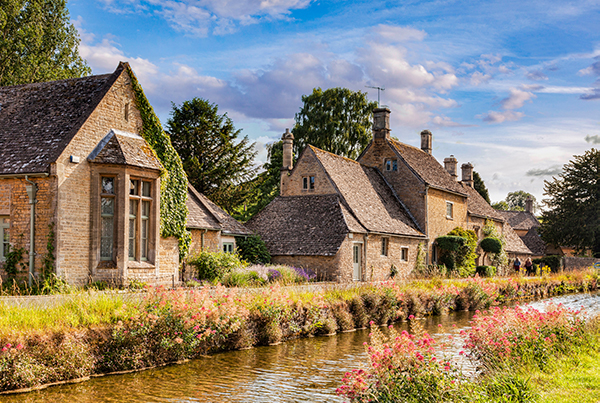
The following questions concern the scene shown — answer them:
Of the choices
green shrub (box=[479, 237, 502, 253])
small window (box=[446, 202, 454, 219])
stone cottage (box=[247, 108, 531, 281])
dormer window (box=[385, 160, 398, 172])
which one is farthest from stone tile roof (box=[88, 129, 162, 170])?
green shrub (box=[479, 237, 502, 253])

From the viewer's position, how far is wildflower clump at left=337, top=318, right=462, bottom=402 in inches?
328

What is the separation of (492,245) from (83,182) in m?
34.0

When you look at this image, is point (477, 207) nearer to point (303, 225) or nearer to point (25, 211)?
point (303, 225)

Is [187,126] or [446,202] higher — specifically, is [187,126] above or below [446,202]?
above

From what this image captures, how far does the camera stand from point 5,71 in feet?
124

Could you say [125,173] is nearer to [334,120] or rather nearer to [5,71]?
[5,71]

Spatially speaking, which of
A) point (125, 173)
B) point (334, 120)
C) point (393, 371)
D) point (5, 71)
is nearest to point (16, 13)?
point (5, 71)

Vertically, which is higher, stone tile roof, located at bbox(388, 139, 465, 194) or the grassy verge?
stone tile roof, located at bbox(388, 139, 465, 194)

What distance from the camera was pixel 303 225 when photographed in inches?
1211

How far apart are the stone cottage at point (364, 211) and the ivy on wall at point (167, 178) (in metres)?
8.50

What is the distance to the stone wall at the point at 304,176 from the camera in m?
32.7

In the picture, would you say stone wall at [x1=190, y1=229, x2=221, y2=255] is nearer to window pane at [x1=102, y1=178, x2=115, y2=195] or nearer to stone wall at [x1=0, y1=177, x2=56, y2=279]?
window pane at [x1=102, y1=178, x2=115, y2=195]

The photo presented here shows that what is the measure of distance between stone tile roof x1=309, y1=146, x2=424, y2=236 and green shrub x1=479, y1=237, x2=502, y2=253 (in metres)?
9.91

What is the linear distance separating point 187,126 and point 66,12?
44.2 ft
